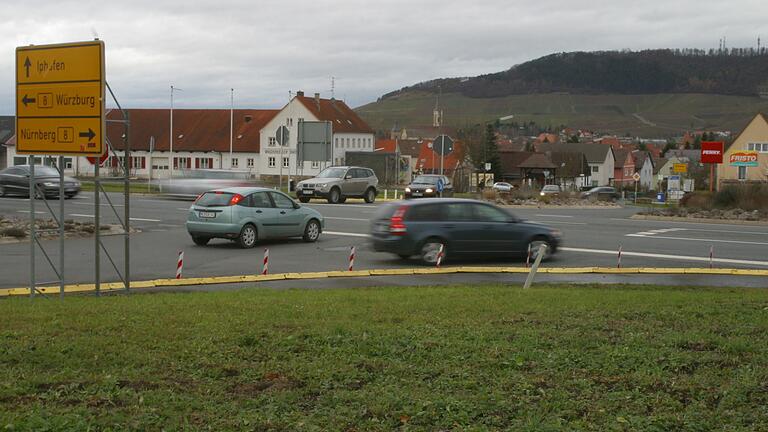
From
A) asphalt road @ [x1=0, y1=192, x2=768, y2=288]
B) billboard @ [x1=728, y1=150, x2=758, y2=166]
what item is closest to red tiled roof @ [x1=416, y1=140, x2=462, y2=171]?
billboard @ [x1=728, y1=150, x2=758, y2=166]

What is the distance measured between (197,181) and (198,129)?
61.1 metres

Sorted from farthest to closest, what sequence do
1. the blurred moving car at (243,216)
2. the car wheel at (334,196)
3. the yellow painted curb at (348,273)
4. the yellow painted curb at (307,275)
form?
the car wheel at (334,196)
the blurred moving car at (243,216)
the yellow painted curb at (348,273)
the yellow painted curb at (307,275)

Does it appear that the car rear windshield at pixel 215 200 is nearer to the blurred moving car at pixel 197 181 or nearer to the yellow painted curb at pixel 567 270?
the yellow painted curb at pixel 567 270

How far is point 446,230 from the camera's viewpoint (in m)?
19.2

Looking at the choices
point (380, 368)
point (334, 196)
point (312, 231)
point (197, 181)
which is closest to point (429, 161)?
point (334, 196)

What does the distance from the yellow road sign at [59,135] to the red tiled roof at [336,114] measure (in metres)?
93.0

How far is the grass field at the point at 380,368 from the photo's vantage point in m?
5.91

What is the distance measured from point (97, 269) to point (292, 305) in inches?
130

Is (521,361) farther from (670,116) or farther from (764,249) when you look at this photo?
(670,116)

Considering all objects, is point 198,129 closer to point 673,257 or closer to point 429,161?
point 429,161

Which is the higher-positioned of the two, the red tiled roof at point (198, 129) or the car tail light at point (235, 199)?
the red tiled roof at point (198, 129)

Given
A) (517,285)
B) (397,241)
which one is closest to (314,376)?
(517,285)

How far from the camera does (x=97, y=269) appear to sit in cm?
1249

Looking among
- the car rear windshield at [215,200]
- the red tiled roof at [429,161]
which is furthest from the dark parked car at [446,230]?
the red tiled roof at [429,161]
